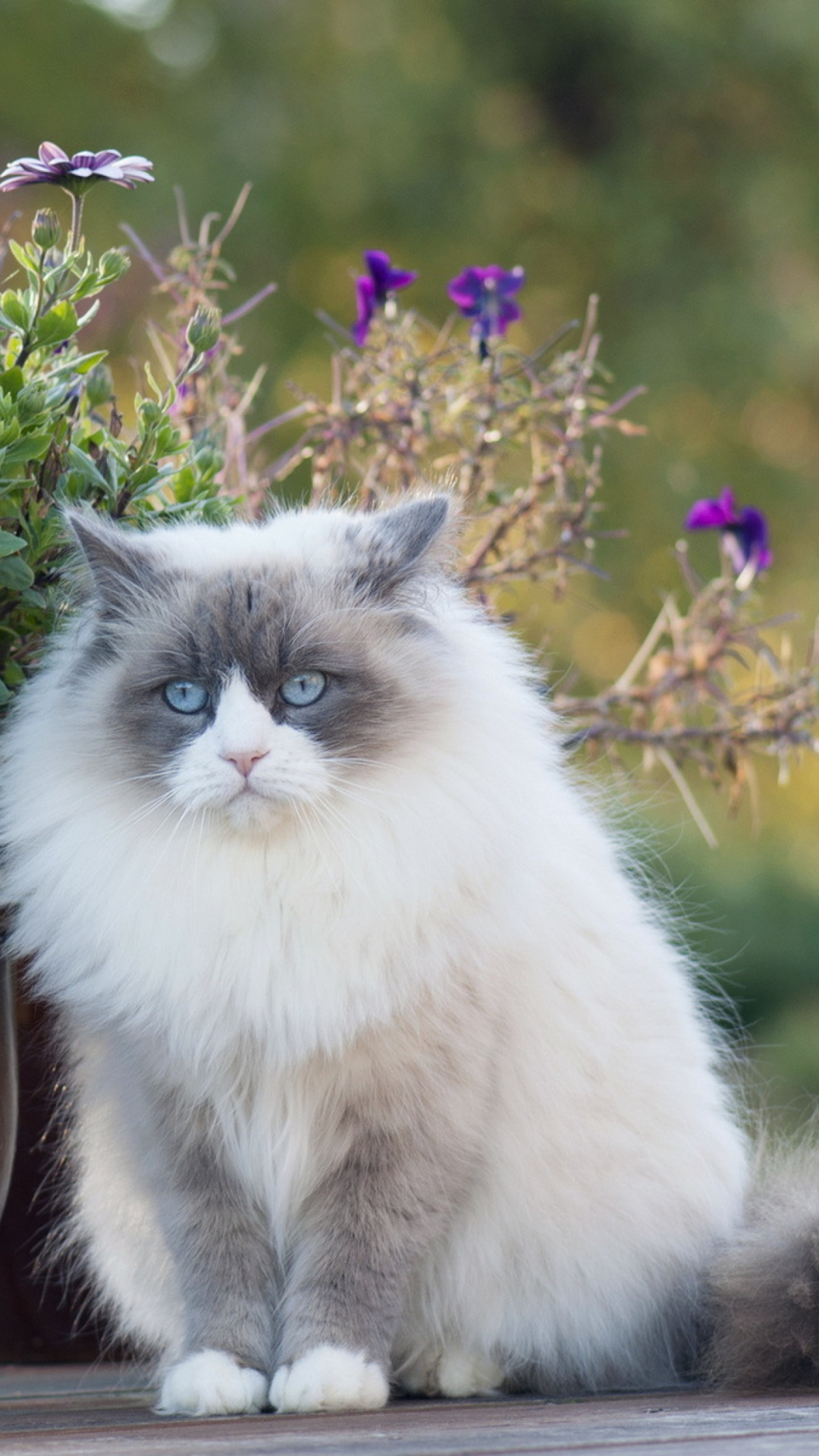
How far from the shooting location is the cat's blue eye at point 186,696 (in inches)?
77.7

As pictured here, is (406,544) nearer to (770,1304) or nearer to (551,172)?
(770,1304)

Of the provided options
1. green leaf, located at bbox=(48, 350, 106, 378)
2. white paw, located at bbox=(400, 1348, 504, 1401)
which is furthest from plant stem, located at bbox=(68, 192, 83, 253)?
white paw, located at bbox=(400, 1348, 504, 1401)

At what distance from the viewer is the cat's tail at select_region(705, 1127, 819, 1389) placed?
1.82 m

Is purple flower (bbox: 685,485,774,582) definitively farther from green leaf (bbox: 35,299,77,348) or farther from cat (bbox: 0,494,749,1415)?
green leaf (bbox: 35,299,77,348)

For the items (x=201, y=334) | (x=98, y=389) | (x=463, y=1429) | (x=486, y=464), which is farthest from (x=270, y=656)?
(x=486, y=464)

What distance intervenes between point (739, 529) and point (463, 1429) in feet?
5.95

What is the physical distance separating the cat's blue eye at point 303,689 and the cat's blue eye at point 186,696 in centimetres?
10

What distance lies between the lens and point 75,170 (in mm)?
2066

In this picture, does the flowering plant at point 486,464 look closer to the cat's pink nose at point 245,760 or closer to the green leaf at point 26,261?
the green leaf at point 26,261

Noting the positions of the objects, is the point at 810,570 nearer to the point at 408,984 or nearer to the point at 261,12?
the point at 261,12

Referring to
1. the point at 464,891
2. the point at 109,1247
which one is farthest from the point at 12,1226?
the point at 464,891

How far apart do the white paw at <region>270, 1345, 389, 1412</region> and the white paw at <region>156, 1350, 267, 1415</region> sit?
1.1 inches

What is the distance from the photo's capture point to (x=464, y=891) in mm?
1975

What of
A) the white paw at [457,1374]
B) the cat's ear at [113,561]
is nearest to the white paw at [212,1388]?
the white paw at [457,1374]
